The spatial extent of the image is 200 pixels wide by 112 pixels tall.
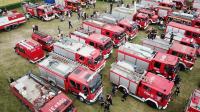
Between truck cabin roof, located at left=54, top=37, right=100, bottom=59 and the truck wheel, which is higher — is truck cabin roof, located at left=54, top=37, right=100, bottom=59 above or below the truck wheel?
above

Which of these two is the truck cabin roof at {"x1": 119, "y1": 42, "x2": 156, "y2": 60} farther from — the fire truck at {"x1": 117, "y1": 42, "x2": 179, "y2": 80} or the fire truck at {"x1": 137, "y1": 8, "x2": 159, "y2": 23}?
the fire truck at {"x1": 137, "y1": 8, "x2": 159, "y2": 23}

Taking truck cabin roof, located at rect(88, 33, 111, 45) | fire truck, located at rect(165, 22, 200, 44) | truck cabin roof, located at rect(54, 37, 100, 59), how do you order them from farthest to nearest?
fire truck, located at rect(165, 22, 200, 44)
truck cabin roof, located at rect(88, 33, 111, 45)
truck cabin roof, located at rect(54, 37, 100, 59)

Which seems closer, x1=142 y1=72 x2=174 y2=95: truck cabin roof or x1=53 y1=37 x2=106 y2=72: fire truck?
x1=142 y1=72 x2=174 y2=95: truck cabin roof

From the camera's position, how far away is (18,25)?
3691 cm

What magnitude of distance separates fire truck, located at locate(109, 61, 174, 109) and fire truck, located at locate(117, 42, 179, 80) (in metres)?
2.27

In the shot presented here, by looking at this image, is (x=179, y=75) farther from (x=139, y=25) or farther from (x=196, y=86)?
(x=139, y=25)

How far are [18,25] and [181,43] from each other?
27861 millimetres

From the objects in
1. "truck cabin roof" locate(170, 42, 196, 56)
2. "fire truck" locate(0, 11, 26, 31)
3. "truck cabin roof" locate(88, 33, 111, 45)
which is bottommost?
"truck cabin roof" locate(170, 42, 196, 56)

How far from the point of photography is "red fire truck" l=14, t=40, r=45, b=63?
26506 mm

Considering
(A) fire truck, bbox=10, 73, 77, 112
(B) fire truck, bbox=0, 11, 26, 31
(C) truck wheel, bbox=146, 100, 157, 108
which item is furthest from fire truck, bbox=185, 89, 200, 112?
(B) fire truck, bbox=0, 11, 26, 31

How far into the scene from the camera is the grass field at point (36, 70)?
20.8 meters

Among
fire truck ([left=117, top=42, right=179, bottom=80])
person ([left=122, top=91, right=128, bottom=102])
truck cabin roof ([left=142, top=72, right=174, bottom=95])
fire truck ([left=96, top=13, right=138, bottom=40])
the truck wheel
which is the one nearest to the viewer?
truck cabin roof ([left=142, top=72, right=174, bottom=95])

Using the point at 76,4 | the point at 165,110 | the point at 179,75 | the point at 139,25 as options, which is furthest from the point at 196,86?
the point at 76,4

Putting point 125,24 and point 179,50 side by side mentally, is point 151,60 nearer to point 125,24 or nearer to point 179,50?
point 179,50
